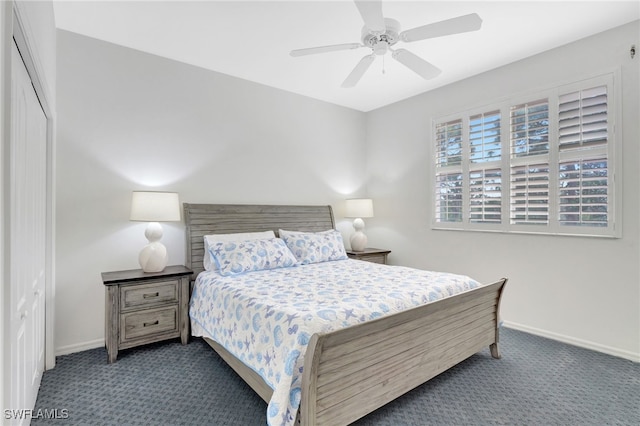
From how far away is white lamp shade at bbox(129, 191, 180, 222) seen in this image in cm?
289

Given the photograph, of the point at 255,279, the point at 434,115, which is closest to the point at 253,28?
the point at 255,279

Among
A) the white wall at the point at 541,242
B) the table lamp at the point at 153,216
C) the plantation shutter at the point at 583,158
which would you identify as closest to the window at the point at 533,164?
the plantation shutter at the point at 583,158

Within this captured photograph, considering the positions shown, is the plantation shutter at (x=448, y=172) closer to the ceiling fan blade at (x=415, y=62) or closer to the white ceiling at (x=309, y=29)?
the white ceiling at (x=309, y=29)

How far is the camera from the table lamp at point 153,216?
290 centimetres

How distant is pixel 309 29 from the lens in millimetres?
2787

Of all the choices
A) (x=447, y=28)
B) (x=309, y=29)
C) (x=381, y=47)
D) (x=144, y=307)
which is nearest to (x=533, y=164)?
(x=447, y=28)

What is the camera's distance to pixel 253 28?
9.20 ft

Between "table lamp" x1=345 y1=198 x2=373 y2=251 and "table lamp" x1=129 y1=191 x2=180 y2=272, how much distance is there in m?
2.39

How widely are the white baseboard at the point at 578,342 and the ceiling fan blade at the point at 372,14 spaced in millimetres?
3204

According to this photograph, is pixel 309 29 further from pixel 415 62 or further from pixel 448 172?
pixel 448 172

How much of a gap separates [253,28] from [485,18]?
194 cm

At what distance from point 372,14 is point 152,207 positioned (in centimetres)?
237

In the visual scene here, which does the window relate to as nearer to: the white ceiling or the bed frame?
the white ceiling

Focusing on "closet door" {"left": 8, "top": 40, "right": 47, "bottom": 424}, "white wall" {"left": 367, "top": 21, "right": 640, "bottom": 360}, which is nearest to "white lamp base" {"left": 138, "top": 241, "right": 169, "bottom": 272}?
"closet door" {"left": 8, "top": 40, "right": 47, "bottom": 424}
